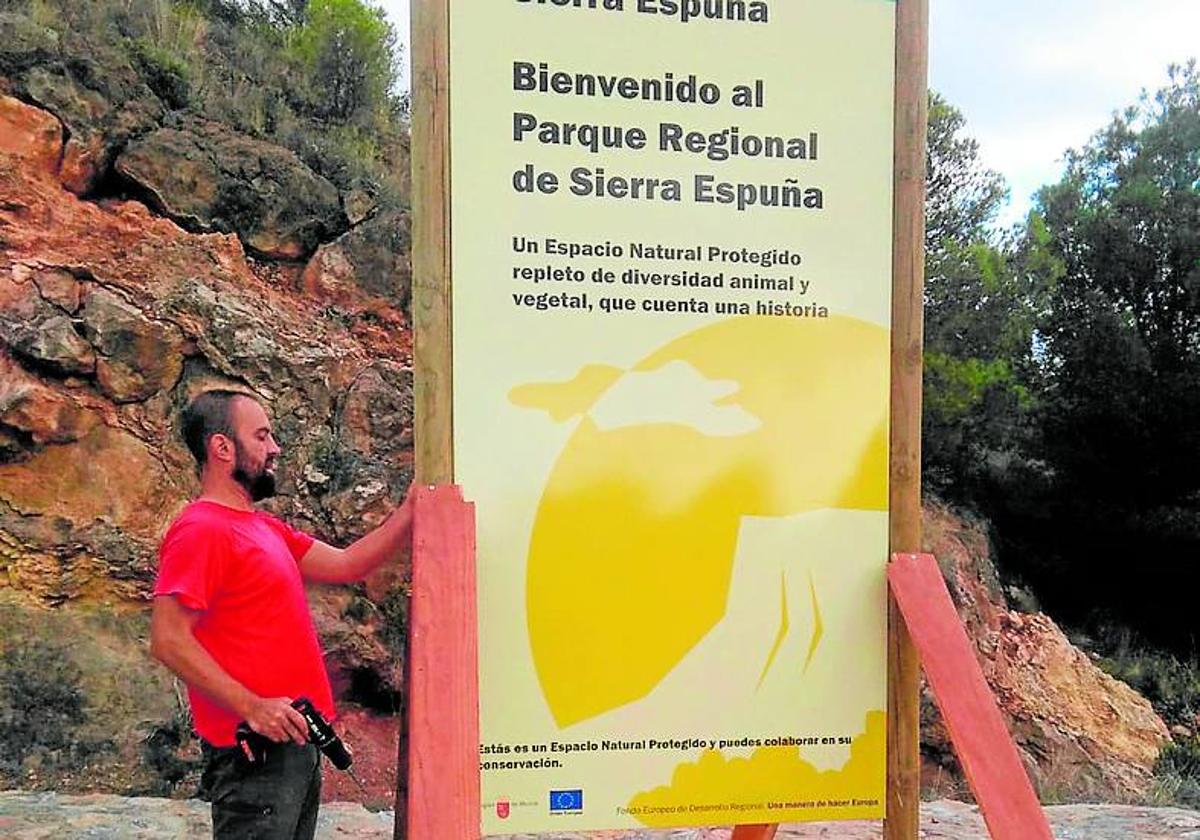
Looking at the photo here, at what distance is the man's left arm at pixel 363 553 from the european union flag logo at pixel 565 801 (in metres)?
0.64

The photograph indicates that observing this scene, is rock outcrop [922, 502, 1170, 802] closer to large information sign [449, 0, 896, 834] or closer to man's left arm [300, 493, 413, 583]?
large information sign [449, 0, 896, 834]

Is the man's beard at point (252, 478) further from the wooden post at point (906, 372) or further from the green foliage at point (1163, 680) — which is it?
the green foliage at point (1163, 680)

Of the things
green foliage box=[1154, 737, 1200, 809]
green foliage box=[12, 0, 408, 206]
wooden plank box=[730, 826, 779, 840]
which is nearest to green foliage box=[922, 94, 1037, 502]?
green foliage box=[1154, 737, 1200, 809]

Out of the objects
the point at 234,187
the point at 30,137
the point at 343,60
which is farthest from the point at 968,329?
the point at 30,137

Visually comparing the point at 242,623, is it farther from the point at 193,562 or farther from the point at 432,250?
the point at 432,250

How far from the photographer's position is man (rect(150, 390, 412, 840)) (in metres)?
2.53

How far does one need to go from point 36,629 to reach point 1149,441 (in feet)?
42.8

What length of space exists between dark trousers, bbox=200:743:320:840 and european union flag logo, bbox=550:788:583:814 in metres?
0.65

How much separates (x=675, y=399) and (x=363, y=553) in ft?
2.79

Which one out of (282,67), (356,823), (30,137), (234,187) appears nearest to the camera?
(356,823)

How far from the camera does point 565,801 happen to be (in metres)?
2.44

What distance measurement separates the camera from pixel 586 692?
2.44 metres

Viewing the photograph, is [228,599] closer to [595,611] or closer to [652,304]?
[595,611]

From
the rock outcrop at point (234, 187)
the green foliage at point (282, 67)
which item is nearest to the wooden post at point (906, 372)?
the rock outcrop at point (234, 187)
